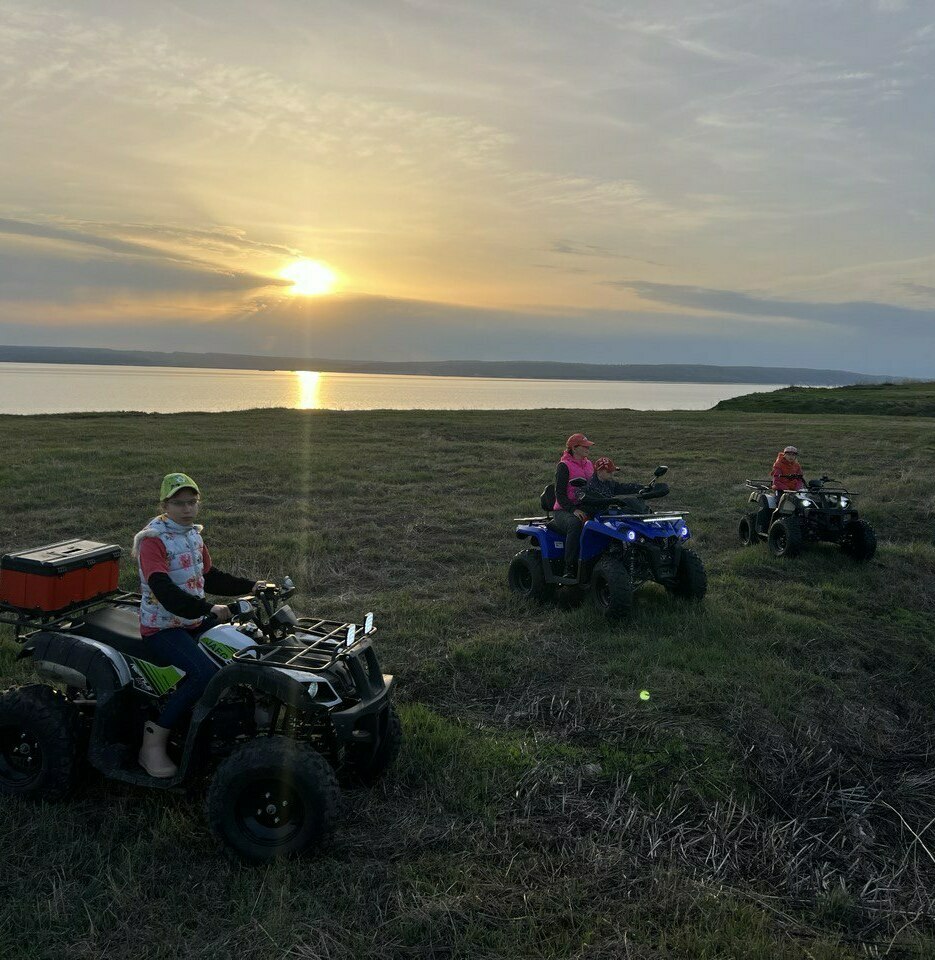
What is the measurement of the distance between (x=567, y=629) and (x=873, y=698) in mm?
2793

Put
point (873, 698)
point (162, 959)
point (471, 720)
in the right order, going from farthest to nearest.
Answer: point (873, 698)
point (471, 720)
point (162, 959)

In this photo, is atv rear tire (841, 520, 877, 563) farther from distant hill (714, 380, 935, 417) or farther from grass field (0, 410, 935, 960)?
distant hill (714, 380, 935, 417)

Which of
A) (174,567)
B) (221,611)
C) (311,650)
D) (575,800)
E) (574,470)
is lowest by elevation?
(575,800)

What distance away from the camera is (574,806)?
4586mm

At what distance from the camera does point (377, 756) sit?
15.3ft

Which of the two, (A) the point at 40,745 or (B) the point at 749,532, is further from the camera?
(B) the point at 749,532

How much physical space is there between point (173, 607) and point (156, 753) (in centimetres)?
89

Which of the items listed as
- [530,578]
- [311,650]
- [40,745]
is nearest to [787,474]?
[530,578]

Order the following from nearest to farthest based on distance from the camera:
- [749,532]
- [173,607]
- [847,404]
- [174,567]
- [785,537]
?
[173,607] < [174,567] < [785,537] < [749,532] < [847,404]

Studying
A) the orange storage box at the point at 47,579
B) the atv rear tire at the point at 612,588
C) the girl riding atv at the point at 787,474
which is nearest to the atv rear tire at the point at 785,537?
the girl riding atv at the point at 787,474

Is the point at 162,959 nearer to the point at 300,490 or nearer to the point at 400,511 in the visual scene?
the point at 400,511

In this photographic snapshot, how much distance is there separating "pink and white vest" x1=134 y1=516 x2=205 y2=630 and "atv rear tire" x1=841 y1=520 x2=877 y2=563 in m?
9.64

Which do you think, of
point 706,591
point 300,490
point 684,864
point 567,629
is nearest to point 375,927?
point 684,864

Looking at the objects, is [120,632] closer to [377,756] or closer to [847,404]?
[377,756]
